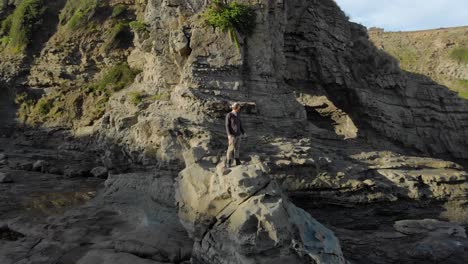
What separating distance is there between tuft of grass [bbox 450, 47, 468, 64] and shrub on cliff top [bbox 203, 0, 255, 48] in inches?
1552

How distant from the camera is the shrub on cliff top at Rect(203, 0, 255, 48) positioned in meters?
18.2

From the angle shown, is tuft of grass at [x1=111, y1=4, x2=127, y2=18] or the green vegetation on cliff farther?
tuft of grass at [x1=111, y1=4, x2=127, y2=18]

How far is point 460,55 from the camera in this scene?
156ft

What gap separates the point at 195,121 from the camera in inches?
634

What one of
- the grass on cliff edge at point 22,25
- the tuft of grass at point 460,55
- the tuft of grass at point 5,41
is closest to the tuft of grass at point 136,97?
the grass on cliff edge at point 22,25

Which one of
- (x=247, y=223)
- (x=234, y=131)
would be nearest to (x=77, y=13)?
(x=234, y=131)

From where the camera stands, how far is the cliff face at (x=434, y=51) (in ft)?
155

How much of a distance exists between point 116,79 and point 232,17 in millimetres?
14173

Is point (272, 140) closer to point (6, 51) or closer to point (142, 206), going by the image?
point (142, 206)

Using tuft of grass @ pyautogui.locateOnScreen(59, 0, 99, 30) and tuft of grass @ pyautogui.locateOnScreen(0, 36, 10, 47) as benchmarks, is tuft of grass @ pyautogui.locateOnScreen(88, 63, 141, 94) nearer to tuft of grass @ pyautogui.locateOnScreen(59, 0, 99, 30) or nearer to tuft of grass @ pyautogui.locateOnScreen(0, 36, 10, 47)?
tuft of grass @ pyautogui.locateOnScreen(59, 0, 99, 30)

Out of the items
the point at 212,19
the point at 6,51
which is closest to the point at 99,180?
the point at 212,19

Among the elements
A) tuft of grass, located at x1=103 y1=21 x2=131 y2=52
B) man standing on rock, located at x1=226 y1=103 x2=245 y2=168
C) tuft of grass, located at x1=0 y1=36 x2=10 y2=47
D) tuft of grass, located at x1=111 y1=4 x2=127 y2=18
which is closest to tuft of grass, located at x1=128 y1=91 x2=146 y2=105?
man standing on rock, located at x1=226 y1=103 x2=245 y2=168

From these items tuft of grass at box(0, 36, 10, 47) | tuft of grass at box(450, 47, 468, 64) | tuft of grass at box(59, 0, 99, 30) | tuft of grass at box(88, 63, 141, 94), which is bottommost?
tuft of grass at box(88, 63, 141, 94)

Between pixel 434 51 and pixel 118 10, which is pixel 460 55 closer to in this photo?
pixel 434 51
